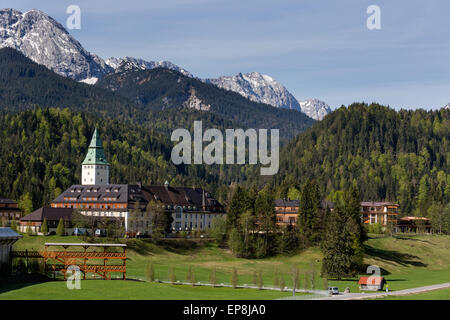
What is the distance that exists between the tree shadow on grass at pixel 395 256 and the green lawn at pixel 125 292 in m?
66.9

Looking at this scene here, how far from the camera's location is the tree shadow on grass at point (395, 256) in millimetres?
164875

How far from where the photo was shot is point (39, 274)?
339ft

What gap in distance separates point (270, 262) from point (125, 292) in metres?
62.3

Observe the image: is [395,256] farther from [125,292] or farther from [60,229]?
[125,292]

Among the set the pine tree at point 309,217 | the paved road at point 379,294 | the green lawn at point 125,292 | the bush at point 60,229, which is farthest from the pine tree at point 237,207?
the green lawn at point 125,292

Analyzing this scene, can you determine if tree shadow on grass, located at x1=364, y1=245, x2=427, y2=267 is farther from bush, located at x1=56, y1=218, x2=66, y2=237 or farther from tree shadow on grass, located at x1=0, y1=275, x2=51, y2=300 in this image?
tree shadow on grass, located at x1=0, y1=275, x2=51, y2=300

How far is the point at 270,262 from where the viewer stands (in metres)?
151

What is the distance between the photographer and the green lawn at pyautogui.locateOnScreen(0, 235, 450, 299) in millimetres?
122250

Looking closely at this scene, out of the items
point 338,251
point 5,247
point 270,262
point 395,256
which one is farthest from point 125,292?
point 395,256

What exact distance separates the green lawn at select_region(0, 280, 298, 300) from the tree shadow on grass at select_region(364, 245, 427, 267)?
219ft

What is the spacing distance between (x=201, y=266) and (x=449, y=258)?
69602mm

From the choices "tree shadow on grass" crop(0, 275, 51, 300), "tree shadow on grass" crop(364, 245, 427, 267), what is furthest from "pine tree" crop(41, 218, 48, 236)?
"tree shadow on grass" crop(364, 245, 427, 267)

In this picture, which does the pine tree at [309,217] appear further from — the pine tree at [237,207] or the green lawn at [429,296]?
the green lawn at [429,296]

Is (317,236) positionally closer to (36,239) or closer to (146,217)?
(146,217)
